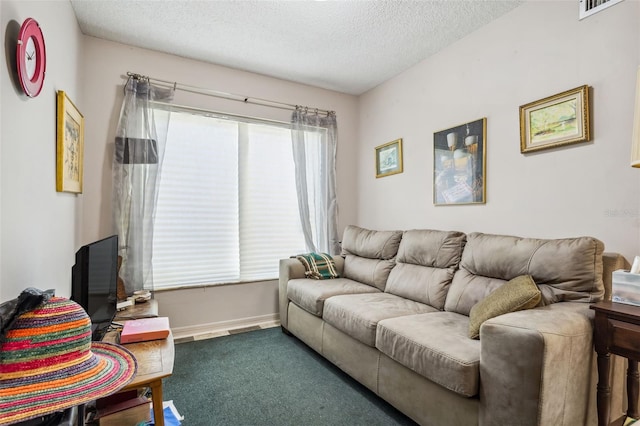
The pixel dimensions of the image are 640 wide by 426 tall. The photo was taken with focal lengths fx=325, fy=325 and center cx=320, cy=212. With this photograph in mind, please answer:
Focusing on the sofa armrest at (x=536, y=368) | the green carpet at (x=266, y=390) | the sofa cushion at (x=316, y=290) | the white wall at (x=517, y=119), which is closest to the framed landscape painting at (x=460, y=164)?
the white wall at (x=517, y=119)

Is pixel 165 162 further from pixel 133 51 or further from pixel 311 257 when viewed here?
pixel 311 257

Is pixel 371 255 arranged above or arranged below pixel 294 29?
below

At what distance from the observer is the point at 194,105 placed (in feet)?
10.5

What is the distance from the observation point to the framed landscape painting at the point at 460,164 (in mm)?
2572

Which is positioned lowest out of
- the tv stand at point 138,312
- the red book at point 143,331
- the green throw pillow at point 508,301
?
the tv stand at point 138,312

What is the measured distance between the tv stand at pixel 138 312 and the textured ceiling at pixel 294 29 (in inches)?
86.2

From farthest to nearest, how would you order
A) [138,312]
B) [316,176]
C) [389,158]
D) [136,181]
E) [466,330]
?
[316,176]
[389,158]
[136,181]
[138,312]
[466,330]

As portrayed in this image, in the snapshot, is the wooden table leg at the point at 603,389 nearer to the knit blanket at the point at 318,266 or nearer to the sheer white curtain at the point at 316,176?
the knit blanket at the point at 318,266

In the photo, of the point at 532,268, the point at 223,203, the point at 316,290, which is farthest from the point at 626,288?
the point at 223,203

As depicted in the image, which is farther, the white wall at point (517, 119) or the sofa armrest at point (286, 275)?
the sofa armrest at point (286, 275)

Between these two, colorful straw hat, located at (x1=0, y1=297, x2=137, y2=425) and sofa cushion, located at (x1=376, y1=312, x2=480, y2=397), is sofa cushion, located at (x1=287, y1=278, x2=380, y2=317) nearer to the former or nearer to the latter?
sofa cushion, located at (x1=376, y1=312, x2=480, y2=397)

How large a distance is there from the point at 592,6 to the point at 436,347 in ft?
7.03

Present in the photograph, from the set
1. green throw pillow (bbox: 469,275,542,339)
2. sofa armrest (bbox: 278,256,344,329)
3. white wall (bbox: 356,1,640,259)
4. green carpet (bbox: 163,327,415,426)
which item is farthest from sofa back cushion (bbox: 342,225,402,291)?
green throw pillow (bbox: 469,275,542,339)

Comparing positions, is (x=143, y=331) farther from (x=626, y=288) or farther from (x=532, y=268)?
(x=626, y=288)
